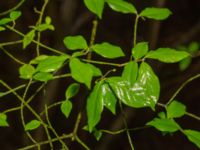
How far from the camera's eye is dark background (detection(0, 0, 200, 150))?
5.33 ft

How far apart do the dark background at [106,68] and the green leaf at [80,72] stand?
2.99 ft

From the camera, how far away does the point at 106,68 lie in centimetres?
202

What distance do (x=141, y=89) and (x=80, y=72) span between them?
0.11 metres

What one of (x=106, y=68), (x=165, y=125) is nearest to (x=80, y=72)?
(x=165, y=125)

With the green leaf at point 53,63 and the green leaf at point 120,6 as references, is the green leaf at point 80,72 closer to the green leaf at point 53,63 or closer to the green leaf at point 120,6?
the green leaf at point 53,63

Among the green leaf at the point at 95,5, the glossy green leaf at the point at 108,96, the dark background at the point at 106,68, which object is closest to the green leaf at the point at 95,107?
the glossy green leaf at the point at 108,96

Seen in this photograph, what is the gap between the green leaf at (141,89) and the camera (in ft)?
1.99

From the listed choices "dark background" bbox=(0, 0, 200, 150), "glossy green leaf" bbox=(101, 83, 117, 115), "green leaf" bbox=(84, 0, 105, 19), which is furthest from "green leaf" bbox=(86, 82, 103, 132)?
"dark background" bbox=(0, 0, 200, 150)

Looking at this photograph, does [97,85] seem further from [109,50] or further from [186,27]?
[186,27]

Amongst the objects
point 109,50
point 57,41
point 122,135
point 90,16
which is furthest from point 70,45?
point 122,135

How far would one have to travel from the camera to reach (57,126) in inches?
77.9

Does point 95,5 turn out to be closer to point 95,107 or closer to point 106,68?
point 95,107

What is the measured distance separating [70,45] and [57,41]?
3.23ft

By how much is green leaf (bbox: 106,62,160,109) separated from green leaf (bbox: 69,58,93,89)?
2.0 inches
